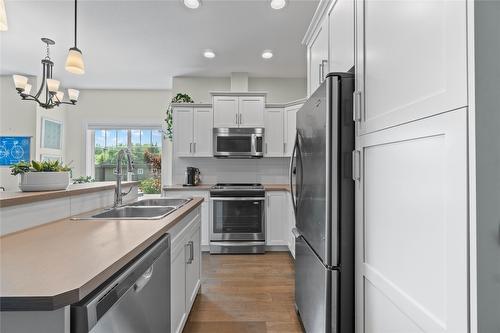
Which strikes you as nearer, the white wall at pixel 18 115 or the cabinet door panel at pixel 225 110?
the cabinet door panel at pixel 225 110

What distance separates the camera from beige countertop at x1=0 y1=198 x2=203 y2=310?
25.1 inches

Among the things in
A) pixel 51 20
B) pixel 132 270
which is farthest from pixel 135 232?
pixel 51 20

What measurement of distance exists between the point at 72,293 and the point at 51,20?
3602 millimetres

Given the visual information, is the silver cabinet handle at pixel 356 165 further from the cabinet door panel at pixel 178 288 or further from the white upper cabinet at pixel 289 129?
the white upper cabinet at pixel 289 129

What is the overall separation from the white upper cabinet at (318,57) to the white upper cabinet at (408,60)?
55cm

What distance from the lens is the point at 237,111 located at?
13.4 feet

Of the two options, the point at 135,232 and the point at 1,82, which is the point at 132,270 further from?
the point at 1,82

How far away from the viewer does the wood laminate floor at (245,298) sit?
200cm

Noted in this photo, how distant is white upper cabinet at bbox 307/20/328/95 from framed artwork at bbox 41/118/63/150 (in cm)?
526

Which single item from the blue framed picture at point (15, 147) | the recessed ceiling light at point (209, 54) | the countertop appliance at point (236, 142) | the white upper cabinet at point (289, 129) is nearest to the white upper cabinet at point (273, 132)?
the white upper cabinet at point (289, 129)

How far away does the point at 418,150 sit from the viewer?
32.6 inches

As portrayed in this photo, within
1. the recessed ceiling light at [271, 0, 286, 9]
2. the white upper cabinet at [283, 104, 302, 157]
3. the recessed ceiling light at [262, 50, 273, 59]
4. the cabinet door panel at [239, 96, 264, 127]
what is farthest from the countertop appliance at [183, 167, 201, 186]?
the recessed ceiling light at [271, 0, 286, 9]

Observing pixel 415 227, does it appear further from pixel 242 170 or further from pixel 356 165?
pixel 242 170

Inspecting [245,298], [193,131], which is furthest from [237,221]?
[193,131]
